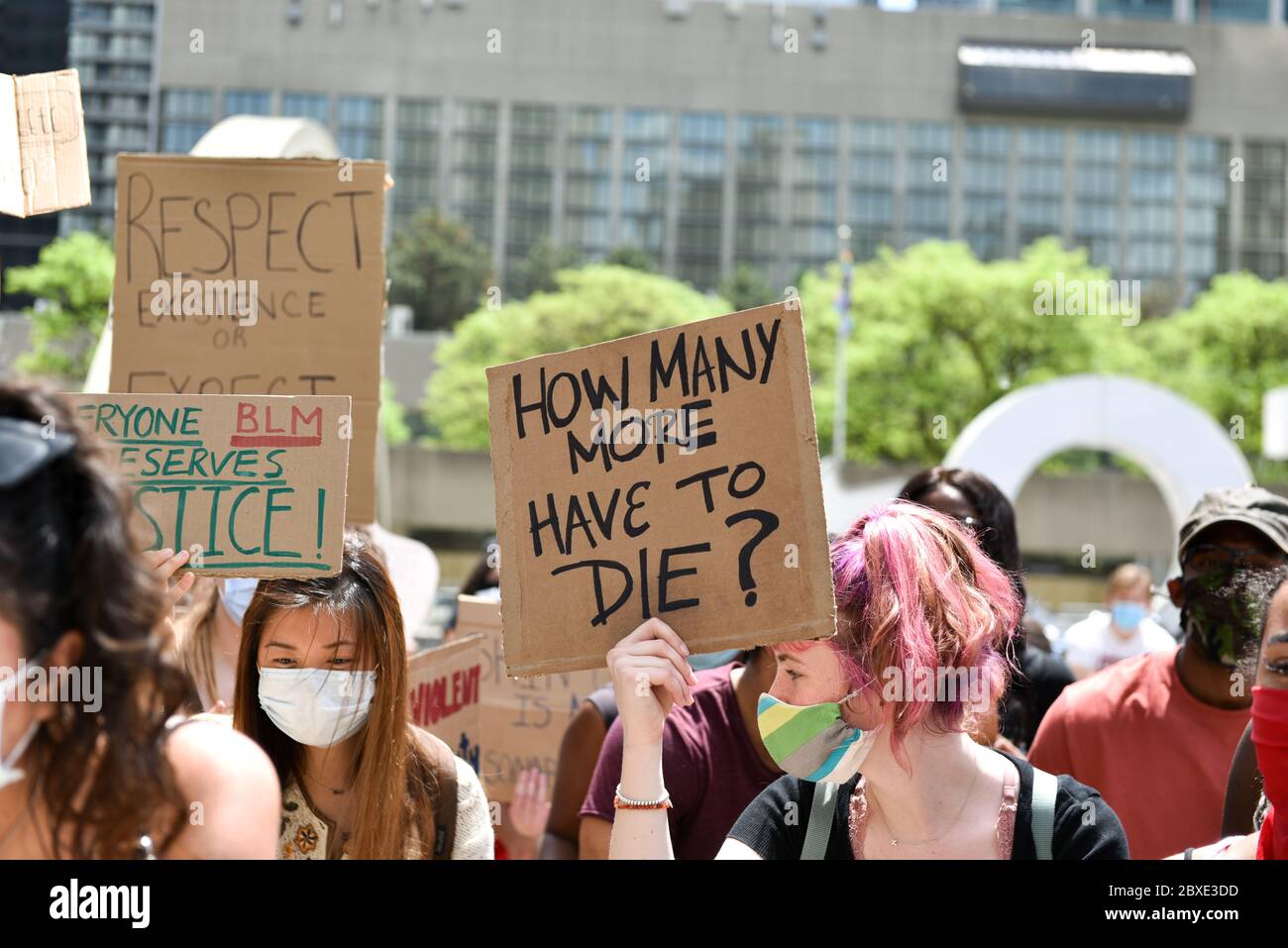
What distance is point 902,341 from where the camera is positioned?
40.1 meters

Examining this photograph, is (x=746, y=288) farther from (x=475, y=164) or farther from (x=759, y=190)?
(x=475, y=164)

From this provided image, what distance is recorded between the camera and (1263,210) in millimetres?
81500

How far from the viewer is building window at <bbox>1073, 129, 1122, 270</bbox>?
258 ft

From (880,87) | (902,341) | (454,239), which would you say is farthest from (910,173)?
(902,341)

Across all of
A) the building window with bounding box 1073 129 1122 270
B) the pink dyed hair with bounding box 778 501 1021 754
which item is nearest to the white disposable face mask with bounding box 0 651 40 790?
the pink dyed hair with bounding box 778 501 1021 754

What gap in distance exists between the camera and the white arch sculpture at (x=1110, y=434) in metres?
17.0

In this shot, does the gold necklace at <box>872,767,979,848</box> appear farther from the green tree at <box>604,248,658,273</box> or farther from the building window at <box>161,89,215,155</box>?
the building window at <box>161,89,215,155</box>

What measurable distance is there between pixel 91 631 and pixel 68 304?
144 ft

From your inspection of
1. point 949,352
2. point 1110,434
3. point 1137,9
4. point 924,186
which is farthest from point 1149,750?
point 1137,9

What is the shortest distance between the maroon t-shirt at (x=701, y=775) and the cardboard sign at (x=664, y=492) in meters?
0.60

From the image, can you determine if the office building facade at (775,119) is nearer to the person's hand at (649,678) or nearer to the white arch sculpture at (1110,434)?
the white arch sculpture at (1110,434)
